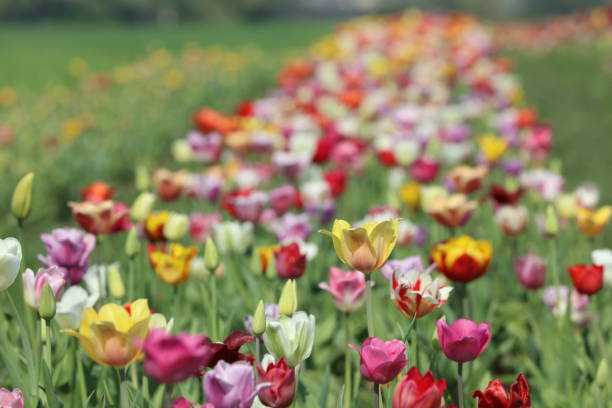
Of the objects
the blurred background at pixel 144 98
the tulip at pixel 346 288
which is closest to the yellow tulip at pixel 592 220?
the tulip at pixel 346 288

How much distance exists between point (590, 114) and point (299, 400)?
6.73 metres

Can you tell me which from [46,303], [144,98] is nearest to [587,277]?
[46,303]

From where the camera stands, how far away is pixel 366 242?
1.31 m

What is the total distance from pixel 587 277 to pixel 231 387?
3.48 feet

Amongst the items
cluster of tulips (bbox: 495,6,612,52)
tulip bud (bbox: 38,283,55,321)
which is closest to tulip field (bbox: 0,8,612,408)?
tulip bud (bbox: 38,283,55,321)

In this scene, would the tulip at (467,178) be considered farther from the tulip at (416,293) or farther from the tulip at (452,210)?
the tulip at (416,293)

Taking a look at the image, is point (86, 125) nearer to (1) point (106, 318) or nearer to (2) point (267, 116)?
(2) point (267, 116)

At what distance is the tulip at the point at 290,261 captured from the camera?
5.80ft

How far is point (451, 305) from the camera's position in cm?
214

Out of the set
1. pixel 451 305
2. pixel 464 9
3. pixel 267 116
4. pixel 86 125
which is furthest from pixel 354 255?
pixel 464 9

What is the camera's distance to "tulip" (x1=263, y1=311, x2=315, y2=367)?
126cm

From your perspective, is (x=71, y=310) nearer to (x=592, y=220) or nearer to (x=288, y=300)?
(x=288, y=300)

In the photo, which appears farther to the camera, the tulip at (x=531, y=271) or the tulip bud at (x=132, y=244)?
the tulip at (x=531, y=271)

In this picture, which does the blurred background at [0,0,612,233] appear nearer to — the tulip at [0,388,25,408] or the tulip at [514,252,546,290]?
the tulip at [514,252,546,290]
